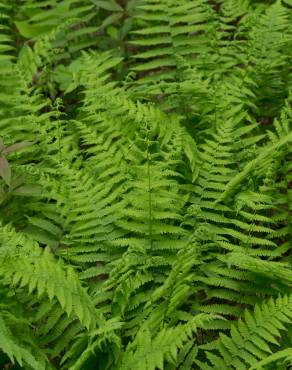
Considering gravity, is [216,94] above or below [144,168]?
above

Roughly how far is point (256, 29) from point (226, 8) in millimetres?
404

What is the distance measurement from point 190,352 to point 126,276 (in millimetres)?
422

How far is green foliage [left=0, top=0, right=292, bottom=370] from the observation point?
8.75ft

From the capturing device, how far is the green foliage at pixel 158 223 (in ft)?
8.75

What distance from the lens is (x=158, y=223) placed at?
120 inches

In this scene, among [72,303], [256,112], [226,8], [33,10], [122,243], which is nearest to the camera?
[72,303]

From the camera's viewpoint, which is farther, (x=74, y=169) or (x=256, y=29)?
(x=256, y=29)

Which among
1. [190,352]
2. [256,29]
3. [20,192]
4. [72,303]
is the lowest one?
[190,352]

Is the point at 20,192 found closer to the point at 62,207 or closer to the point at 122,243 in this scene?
the point at 62,207

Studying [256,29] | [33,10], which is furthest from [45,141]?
[33,10]

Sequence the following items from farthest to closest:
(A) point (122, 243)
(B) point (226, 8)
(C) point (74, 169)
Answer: (B) point (226, 8) → (C) point (74, 169) → (A) point (122, 243)

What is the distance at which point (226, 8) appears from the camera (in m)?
4.34

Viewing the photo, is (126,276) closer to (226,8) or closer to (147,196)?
(147,196)

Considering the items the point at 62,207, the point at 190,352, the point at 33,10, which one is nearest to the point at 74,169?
the point at 62,207
